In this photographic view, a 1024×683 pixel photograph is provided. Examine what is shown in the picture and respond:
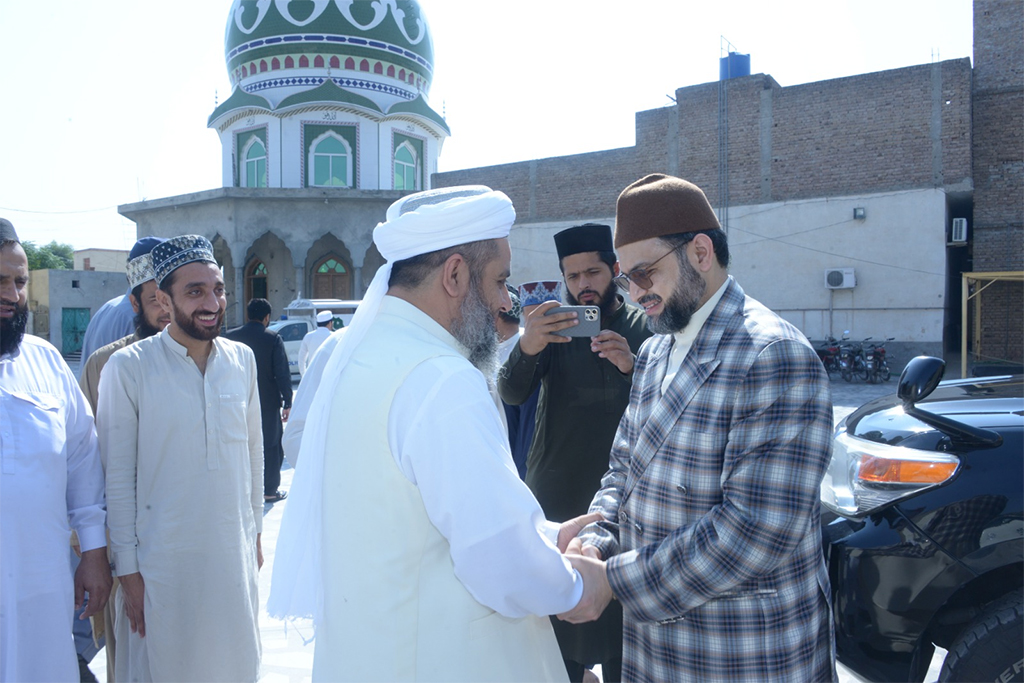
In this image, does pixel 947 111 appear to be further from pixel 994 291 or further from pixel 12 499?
pixel 12 499

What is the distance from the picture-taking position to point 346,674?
1.52m

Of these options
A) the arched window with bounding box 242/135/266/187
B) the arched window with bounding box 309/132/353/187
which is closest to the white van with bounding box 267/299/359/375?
the arched window with bounding box 309/132/353/187

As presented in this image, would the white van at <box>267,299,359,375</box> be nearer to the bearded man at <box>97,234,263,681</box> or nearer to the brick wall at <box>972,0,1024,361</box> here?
the bearded man at <box>97,234,263,681</box>

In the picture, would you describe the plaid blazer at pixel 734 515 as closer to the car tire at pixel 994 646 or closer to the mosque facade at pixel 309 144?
the car tire at pixel 994 646

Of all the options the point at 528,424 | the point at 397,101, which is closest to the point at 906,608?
the point at 528,424

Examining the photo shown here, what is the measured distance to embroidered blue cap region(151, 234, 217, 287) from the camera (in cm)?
307

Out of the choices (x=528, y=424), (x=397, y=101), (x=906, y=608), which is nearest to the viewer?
(x=906, y=608)

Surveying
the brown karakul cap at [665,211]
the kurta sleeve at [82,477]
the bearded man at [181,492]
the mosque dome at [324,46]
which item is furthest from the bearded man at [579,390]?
the mosque dome at [324,46]

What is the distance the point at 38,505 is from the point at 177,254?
4.08 feet

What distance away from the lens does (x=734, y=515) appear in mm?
1591

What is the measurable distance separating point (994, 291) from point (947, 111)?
16.1ft

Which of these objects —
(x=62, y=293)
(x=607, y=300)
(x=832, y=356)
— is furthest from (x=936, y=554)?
(x=62, y=293)

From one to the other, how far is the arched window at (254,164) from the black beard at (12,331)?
81.7 feet

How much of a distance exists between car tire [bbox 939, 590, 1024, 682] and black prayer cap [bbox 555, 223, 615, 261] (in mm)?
1945
